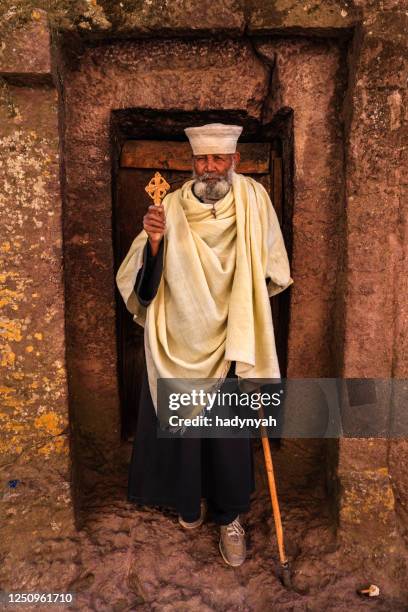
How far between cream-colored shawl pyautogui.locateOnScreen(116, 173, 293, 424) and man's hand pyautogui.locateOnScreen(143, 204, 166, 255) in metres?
0.11

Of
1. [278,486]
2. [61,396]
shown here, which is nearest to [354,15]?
[61,396]

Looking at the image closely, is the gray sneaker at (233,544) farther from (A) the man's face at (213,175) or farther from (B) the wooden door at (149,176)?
(A) the man's face at (213,175)

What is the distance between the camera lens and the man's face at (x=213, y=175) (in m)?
2.80

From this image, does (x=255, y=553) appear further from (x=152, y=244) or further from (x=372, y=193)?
(x=372, y=193)

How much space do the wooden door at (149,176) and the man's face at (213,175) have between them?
23.1 inches

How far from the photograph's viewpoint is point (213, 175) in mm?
2805

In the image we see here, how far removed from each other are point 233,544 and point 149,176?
2.21 m

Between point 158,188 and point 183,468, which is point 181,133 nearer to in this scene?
point 158,188

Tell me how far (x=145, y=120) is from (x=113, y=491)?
2.28m

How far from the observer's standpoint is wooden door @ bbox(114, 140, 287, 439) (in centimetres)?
339

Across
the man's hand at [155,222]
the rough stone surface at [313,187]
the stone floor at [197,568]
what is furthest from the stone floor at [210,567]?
the man's hand at [155,222]

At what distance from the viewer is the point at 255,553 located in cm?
300

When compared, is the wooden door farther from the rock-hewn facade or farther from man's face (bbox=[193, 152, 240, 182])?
man's face (bbox=[193, 152, 240, 182])

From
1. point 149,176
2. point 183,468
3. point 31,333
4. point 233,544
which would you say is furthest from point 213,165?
point 233,544
